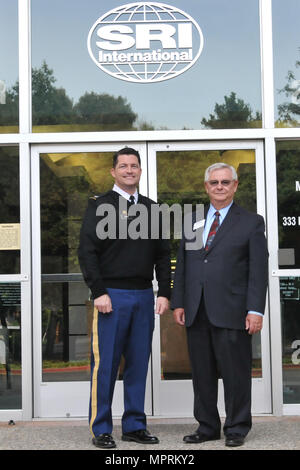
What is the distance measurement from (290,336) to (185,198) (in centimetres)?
132

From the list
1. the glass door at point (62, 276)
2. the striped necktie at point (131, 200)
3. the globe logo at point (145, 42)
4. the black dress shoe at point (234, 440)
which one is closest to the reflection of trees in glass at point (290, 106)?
the globe logo at point (145, 42)

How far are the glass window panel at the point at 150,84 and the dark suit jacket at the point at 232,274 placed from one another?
1241mm

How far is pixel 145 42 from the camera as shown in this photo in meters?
5.16

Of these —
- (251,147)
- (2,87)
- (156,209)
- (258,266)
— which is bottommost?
(258,266)

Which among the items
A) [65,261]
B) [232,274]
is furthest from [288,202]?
[65,261]

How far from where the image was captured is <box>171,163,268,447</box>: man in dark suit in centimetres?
414

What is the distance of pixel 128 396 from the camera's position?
4297 millimetres

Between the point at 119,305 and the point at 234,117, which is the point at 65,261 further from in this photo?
the point at 234,117

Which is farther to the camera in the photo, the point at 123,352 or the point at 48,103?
the point at 48,103

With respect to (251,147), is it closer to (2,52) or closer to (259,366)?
(259,366)

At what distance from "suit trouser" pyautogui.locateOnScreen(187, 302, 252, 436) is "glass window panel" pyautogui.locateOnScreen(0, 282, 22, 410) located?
4.89 feet

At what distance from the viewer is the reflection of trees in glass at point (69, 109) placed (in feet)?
17.0

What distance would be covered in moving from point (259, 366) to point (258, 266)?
1.27m

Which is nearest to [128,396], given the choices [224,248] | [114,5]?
[224,248]
